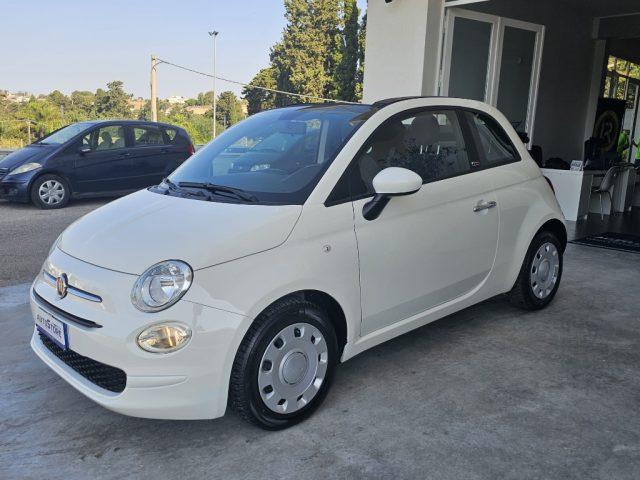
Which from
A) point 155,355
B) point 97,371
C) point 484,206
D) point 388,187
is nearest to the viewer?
point 155,355

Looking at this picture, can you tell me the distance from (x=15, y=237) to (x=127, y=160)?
3503 millimetres

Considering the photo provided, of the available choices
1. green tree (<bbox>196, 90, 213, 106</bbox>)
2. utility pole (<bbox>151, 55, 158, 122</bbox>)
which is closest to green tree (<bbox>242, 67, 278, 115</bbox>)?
utility pole (<bbox>151, 55, 158, 122</bbox>)

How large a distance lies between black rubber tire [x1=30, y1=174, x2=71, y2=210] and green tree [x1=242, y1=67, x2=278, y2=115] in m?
49.0

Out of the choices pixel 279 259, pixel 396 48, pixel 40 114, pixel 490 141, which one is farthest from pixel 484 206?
pixel 40 114

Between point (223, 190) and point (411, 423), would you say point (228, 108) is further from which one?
point (411, 423)

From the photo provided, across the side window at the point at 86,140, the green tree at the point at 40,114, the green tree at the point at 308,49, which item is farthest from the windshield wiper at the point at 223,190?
the green tree at the point at 308,49

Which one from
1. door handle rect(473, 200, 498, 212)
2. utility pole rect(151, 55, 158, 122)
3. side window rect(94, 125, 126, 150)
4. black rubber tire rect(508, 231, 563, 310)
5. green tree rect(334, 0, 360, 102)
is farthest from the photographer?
green tree rect(334, 0, 360, 102)

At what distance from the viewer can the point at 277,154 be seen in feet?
11.1

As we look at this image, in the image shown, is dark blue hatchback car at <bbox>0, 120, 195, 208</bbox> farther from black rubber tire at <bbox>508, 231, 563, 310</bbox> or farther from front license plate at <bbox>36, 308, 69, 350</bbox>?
black rubber tire at <bbox>508, 231, 563, 310</bbox>

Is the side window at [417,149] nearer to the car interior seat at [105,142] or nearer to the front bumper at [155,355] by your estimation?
the front bumper at [155,355]

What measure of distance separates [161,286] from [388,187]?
123 centimetres

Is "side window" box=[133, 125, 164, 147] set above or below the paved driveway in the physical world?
above

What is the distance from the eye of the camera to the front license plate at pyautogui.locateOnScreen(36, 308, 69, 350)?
269 cm

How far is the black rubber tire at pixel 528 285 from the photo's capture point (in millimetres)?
4320
